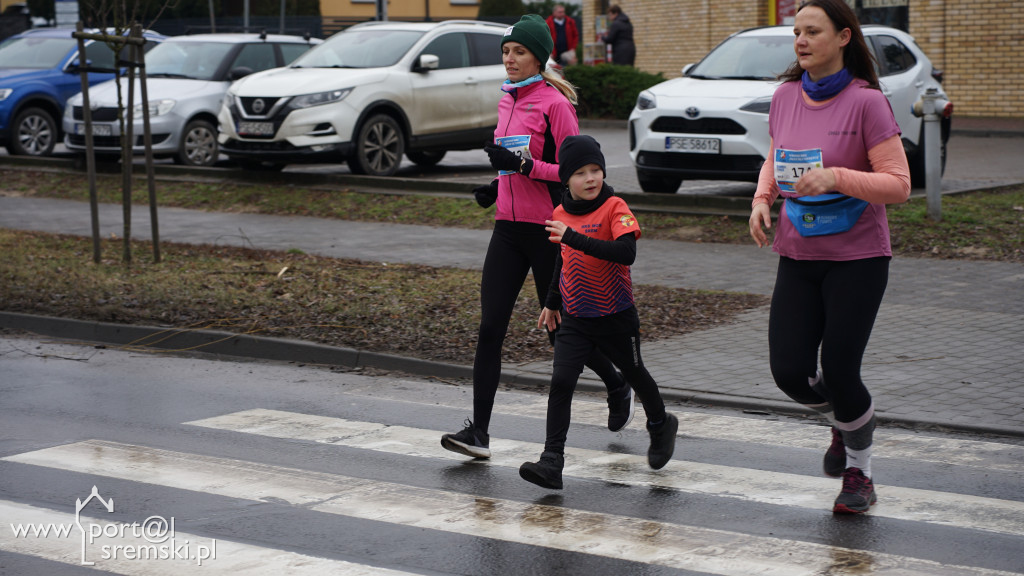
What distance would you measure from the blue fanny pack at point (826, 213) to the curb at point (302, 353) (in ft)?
6.59

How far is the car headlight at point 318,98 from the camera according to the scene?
15711mm

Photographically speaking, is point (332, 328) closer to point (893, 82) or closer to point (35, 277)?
point (35, 277)

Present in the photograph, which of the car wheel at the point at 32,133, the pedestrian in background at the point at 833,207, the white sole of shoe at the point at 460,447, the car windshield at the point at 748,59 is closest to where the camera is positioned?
the pedestrian in background at the point at 833,207

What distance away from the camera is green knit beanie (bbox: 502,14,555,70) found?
5.84 meters

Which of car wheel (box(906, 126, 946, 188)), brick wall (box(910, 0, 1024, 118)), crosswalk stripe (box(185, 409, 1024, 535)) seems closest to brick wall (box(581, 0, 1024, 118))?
brick wall (box(910, 0, 1024, 118))

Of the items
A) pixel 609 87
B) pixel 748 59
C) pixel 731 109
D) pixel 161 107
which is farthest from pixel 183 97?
pixel 609 87

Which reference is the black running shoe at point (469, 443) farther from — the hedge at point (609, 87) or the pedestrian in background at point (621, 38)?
the pedestrian in background at point (621, 38)

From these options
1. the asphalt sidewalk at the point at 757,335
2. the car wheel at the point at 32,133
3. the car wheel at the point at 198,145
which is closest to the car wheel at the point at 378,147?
the asphalt sidewalk at the point at 757,335

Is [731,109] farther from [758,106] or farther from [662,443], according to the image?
[662,443]

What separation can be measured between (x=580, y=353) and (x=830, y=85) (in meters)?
1.48

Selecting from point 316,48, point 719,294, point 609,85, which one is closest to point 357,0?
point 609,85

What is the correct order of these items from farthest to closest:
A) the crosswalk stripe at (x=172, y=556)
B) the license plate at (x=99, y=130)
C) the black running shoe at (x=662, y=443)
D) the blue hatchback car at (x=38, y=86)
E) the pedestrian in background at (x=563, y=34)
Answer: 1. the pedestrian in background at (x=563, y=34)
2. the blue hatchback car at (x=38, y=86)
3. the license plate at (x=99, y=130)
4. the black running shoe at (x=662, y=443)
5. the crosswalk stripe at (x=172, y=556)

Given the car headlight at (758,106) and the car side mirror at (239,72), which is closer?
the car headlight at (758,106)

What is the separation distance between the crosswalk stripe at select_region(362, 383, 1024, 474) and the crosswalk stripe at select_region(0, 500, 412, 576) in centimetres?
242
